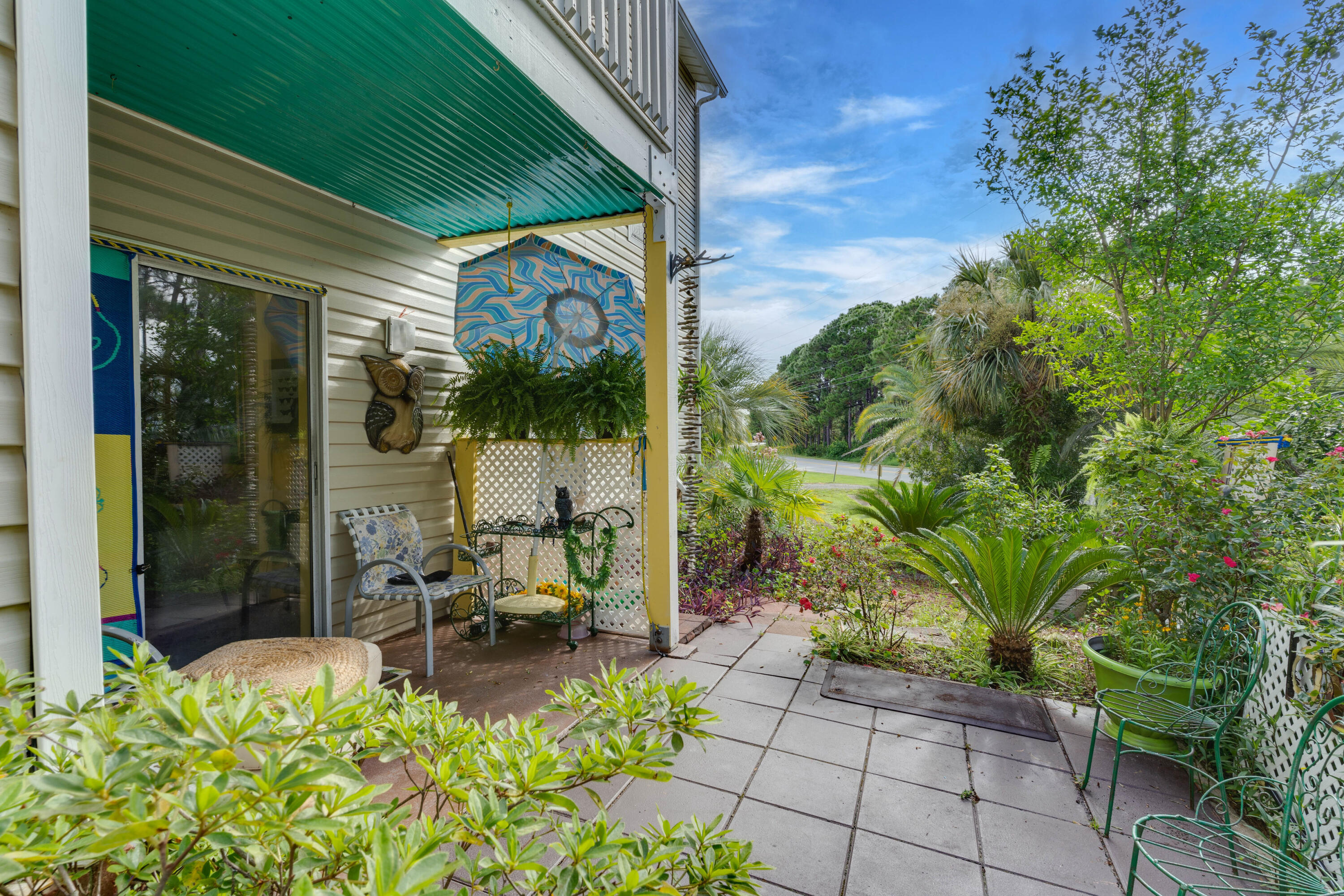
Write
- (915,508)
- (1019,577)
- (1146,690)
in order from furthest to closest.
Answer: (915,508)
(1019,577)
(1146,690)

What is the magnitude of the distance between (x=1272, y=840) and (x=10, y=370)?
11.6 feet

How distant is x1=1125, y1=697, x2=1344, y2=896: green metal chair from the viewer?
1362mm

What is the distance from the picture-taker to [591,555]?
4008mm

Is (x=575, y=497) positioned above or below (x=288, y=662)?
above

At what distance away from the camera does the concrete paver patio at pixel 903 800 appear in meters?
1.88

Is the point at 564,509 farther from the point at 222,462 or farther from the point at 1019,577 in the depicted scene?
the point at 1019,577

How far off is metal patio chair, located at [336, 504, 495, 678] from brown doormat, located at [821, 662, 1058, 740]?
211 cm

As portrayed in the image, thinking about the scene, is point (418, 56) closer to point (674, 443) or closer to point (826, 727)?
point (674, 443)

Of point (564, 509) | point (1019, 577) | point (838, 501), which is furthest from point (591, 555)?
point (838, 501)

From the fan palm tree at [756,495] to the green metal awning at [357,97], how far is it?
295 centimetres

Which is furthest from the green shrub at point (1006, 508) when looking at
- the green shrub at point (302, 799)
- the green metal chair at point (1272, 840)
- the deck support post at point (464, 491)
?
the green shrub at point (302, 799)

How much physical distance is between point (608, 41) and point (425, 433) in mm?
2658

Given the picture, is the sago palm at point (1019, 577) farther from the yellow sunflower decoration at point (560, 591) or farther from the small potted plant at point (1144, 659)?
the yellow sunflower decoration at point (560, 591)

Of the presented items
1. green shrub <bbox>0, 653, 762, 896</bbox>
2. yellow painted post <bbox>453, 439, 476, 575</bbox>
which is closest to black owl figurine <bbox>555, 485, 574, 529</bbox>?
yellow painted post <bbox>453, 439, 476, 575</bbox>
